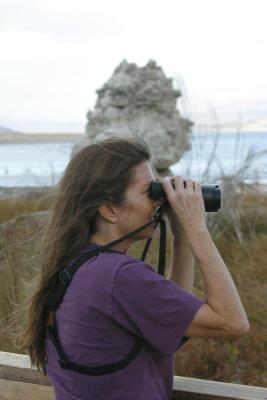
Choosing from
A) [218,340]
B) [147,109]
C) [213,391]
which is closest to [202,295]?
[218,340]

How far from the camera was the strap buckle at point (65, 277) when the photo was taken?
1.69 m

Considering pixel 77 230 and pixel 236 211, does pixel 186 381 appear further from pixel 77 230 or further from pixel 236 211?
pixel 236 211

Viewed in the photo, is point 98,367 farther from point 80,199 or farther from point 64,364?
point 80,199

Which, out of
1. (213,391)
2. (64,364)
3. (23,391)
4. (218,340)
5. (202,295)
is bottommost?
(218,340)

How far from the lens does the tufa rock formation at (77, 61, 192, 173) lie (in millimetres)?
9703

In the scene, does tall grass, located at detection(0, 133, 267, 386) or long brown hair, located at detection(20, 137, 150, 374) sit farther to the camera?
tall grass, located at detection(0, 133, 267, 386)

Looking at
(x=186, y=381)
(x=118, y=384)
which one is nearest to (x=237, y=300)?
(x=118, y=384)

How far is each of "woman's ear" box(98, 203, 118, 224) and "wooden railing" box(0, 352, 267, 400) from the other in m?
0.56

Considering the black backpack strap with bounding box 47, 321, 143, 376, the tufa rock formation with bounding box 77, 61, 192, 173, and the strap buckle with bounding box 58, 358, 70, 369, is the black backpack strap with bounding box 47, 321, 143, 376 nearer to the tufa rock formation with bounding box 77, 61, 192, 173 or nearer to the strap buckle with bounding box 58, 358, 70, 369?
the strap buckle with bounding box 58, 358, 70, 369

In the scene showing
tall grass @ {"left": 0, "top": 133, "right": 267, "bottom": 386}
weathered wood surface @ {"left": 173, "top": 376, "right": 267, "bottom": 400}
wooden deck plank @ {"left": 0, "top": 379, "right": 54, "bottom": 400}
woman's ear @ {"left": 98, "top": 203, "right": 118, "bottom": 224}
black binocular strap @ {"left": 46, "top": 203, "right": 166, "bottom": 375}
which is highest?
woman's ear @ {"left": 98, "top": 203, "right": 118, "bottom": 224}

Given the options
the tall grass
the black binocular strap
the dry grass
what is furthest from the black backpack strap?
the dry grass

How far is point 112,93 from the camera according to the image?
32.2 ft

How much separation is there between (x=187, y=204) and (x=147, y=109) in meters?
8.17

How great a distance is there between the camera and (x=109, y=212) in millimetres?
1781
